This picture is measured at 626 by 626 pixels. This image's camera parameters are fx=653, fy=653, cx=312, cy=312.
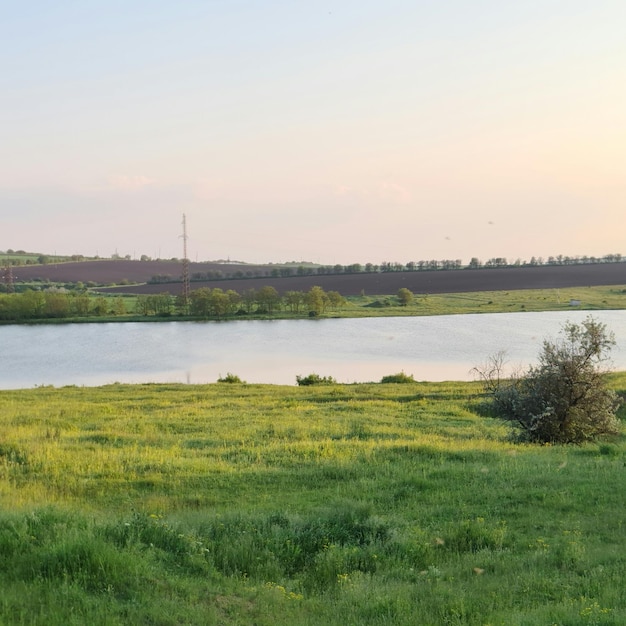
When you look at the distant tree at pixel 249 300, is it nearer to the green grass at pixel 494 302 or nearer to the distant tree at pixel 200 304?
the distant tree at pixel 200 304

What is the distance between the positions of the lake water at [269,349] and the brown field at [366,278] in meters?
32.9

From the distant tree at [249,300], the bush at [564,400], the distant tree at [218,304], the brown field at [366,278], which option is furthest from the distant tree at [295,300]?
the bush at [564,400]

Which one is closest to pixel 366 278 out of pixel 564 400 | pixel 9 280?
pixel 9 280

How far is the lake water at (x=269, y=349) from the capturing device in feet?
174

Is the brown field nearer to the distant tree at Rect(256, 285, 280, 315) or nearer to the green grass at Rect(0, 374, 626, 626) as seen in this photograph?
the distant tree at Rect(256, 285, 280, 315)

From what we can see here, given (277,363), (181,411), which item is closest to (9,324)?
(277,363)

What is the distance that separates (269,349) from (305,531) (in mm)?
61327

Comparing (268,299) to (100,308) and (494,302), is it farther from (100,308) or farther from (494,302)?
(494,302)

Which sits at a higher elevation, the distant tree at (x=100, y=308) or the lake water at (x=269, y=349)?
the distant tree at (x=100, y=308)

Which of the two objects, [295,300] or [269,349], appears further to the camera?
[295,300]

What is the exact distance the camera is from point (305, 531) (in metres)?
7.60

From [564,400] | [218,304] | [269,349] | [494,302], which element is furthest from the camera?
[494,302]

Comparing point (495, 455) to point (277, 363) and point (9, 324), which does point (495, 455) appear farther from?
point (9, 324)

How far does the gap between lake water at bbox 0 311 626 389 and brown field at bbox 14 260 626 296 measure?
32.9 metres
